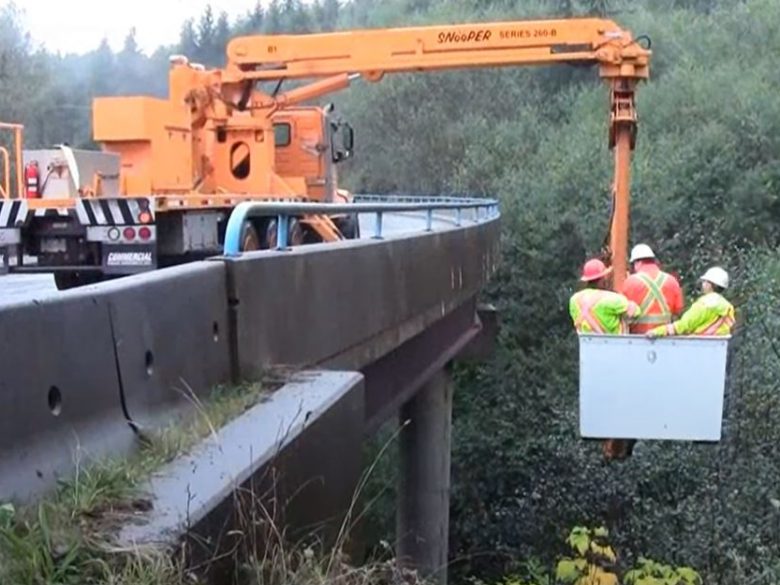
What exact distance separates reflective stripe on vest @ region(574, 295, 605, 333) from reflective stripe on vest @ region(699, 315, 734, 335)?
0.85 m

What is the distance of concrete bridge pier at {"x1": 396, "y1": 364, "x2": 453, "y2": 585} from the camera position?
63.0 feet

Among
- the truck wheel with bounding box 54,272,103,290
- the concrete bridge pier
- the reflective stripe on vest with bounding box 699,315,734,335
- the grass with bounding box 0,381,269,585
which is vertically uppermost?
the grass with bounding box 0,381,269,585

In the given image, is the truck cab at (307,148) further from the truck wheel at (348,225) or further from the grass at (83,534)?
the grass at (83,534)

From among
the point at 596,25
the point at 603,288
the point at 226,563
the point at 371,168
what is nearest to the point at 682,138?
the point at 371,168

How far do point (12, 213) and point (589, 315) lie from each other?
26.1 feet

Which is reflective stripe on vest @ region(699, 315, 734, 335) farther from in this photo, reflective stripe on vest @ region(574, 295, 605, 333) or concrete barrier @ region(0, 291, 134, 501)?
concrete barrier @ region(0, 291, 134, 501)

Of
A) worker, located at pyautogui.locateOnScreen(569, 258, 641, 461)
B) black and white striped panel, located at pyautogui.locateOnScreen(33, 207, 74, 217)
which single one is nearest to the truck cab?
black and white striped panel, located at pyautogui.locateOnScreen(33, 207, 74, 217)

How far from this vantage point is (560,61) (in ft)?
58.0

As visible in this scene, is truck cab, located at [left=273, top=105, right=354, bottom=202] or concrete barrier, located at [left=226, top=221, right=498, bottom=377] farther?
truck cab, located at [left=273, top=105, right=354, bottom=202]

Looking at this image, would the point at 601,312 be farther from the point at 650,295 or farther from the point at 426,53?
the point at 426,53

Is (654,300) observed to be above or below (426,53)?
below

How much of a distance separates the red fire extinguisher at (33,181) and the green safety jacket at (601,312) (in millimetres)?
8511

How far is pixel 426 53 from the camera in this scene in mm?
18359

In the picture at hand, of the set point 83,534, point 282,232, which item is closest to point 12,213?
point 282,232
